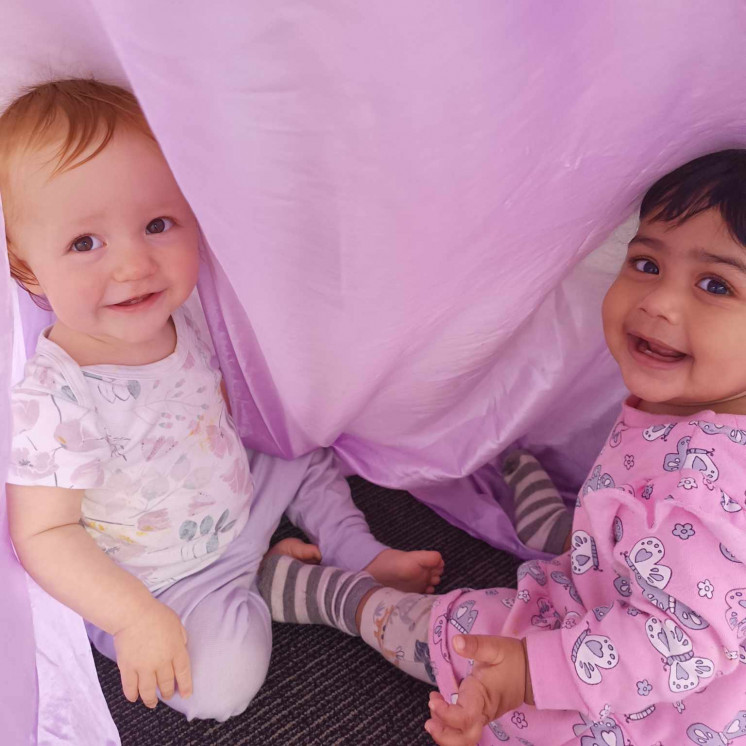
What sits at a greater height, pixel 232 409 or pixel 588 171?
Answer: pixel 588 171

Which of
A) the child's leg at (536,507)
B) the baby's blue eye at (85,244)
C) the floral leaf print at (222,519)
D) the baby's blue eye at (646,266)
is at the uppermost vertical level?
the baby's blue eye at (85,244)

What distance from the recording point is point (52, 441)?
56 centimetres

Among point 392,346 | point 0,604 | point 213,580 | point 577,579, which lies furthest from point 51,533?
point 577,579

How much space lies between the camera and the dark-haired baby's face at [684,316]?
539 mm

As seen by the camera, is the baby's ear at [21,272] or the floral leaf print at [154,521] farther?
the floral leaf print at [154,521]

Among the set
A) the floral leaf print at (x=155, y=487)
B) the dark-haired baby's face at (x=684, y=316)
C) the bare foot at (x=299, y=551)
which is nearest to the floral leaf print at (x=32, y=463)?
the floral leaf print at (x=155, y=487)

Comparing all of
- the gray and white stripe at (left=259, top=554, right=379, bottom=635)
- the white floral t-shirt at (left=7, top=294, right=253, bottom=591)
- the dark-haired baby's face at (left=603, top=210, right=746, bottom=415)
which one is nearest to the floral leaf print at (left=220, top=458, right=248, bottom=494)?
the white floral t-shirt at (left=7, top=294, right=253, bottom=591)

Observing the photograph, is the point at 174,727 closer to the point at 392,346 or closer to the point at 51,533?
the point at 51,533

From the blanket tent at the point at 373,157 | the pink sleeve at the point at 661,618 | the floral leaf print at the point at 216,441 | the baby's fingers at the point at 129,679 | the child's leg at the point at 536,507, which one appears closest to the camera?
the blanket tent at the point at 373,157

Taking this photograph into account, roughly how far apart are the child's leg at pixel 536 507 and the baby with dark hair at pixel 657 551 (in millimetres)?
192

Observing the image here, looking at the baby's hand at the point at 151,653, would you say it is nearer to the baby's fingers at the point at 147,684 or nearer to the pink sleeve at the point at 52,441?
the baby's fingers at the point at 147,684

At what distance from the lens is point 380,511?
94 cm

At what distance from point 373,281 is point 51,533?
0.32 m

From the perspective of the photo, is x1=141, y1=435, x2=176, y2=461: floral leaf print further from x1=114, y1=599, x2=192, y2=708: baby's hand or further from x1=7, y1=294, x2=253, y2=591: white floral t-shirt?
x1=114, y1=599, x2=192, y2=708: baby's hand
